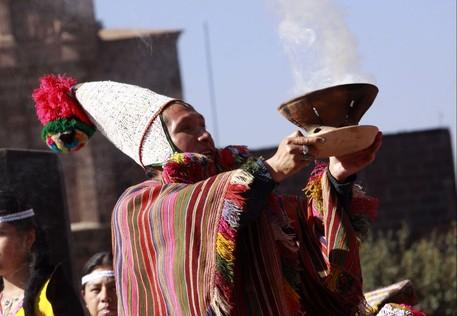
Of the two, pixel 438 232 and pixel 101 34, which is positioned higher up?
pixel 101 34

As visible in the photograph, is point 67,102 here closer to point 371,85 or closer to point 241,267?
point 241,267

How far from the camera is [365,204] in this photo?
455cm

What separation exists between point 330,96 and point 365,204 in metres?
0.64

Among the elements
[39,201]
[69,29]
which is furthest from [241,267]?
[69,29]

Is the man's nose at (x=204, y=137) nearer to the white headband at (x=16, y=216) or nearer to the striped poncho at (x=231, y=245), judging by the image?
the striped poncho at (x=231, y=245)

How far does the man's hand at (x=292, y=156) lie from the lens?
3.95 metres

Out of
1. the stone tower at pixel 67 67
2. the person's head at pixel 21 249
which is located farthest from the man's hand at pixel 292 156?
the stone tower at pixel 67 67

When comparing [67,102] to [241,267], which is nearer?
[241,267]

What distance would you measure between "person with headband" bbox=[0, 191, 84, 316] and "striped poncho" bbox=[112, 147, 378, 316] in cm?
104

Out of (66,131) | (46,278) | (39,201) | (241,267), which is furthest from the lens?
(39,201)

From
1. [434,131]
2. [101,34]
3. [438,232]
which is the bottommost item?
[438,232]

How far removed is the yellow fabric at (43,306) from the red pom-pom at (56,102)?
0.85 m

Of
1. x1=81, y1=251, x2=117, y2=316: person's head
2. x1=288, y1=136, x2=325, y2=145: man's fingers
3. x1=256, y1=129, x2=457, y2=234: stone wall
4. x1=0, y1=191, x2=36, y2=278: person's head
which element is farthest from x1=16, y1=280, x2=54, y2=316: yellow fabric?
x1=256, y1=129, x2=457, y2=234: stone wall

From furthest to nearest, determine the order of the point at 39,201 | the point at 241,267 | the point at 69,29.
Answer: the point at 69,29, the point at 39,201, the point at 241,267
